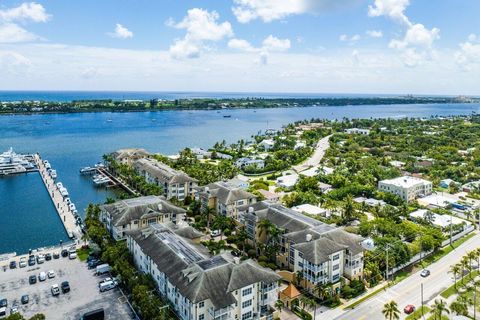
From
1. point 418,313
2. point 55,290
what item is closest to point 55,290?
point 55,290

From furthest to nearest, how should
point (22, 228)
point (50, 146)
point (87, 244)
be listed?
point (50, 146), point (22, 228), point (87, 244)

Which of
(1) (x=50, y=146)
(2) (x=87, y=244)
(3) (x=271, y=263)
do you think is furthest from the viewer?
(1) (x=50, y=146)

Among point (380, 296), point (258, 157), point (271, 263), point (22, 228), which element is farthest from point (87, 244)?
point (258, 157)

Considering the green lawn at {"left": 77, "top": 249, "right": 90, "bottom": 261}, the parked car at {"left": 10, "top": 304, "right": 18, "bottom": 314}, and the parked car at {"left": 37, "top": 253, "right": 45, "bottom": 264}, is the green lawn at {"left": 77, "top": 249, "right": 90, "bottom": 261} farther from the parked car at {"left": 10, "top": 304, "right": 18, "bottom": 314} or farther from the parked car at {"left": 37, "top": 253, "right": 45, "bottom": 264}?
the parked car at {"left": 10, "top": 304, "right": 18, "bottom": 314}

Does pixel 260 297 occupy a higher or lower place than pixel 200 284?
lower

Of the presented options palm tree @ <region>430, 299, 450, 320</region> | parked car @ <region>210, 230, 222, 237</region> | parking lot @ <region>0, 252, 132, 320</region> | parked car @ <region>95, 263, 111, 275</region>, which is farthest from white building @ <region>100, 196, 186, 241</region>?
palm tree @ <region>430, 299, 450, 320</region>

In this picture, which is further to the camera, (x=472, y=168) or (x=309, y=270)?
(x=472, y=168)

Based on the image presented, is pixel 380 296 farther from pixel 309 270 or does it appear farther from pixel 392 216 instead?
pixel 392 216
